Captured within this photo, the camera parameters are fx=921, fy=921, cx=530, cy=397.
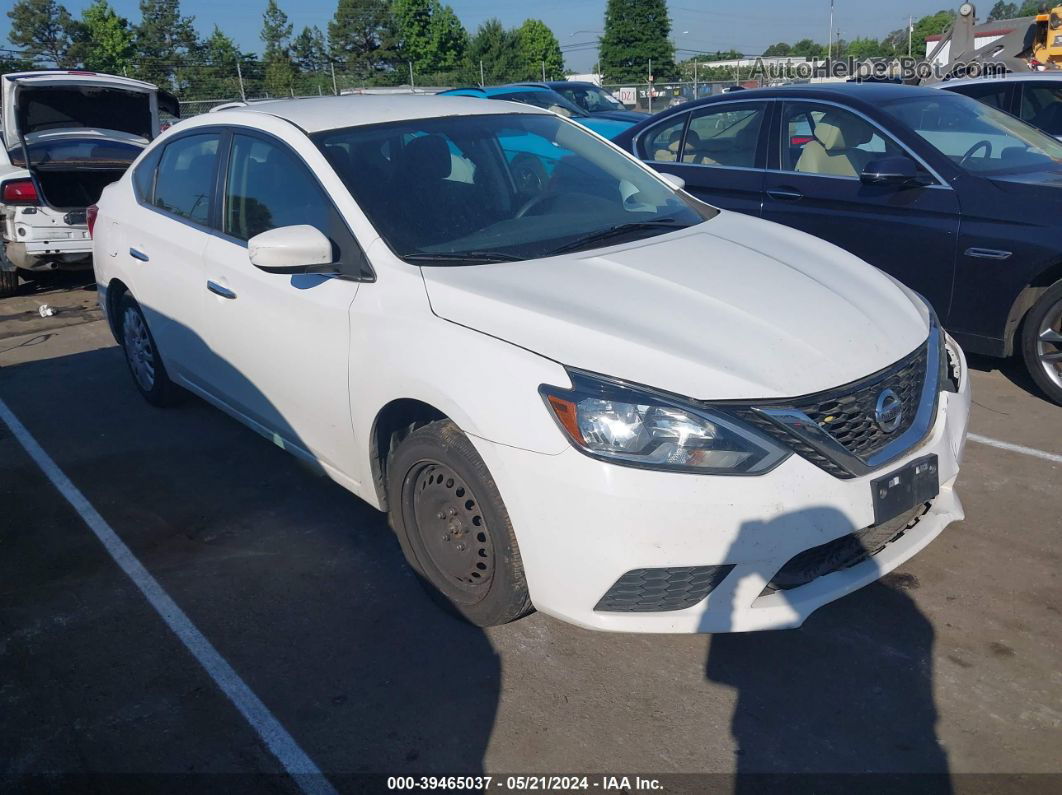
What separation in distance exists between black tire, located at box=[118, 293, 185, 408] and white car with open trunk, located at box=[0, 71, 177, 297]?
3459 mm

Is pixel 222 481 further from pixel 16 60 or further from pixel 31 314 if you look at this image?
pixel 16 60

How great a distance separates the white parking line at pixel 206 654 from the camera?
2.68 metres

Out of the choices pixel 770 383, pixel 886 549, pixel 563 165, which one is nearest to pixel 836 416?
pixel 770 383

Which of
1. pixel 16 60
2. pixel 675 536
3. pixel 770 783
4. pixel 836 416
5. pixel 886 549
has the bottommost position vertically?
pixel 770 783

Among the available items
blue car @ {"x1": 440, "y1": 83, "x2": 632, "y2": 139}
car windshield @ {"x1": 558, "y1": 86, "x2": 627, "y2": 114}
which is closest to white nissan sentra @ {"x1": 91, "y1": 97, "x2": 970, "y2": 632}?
blue car @ {"x1": 440, "y1": 83, "x2": 632, "y2": 139}

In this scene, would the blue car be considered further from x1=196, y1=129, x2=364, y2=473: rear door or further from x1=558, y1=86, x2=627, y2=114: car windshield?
x1=196, y1=129, x2=364, y2=473: rear door

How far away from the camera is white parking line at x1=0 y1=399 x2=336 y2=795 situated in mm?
2684

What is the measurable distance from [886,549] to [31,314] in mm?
7986

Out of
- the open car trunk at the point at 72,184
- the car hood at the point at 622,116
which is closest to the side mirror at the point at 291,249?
the open car trunk at the point at 72,184

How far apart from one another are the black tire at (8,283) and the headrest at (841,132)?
7.65 metres

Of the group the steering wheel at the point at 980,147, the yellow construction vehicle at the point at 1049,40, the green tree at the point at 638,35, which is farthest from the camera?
the green tree at the point at 638,35

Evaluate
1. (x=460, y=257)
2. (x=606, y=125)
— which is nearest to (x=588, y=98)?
(x=606, y=125)

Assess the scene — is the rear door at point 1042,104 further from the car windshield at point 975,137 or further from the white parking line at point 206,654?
the white parking line at point 206,654

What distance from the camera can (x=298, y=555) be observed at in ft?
12.7
